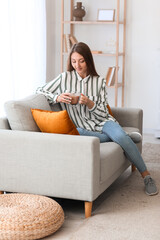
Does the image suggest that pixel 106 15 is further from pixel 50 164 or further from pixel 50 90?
pixel 50 164

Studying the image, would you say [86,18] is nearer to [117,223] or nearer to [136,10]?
[136,10]

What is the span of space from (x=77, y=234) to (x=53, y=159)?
1.65 ft

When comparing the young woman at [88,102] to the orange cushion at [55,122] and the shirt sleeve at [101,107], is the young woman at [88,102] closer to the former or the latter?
the shirt sleeve at [101,107]

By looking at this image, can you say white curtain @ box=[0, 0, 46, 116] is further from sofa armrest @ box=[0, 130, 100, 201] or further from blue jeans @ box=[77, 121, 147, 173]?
sofa armrest @ box=[0, 130, 100, 201]

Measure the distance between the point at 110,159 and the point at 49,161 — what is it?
43cm

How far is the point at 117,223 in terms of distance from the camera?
279 centimetres

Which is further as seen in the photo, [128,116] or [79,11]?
[79,11]

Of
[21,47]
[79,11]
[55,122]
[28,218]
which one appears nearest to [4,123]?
[55,122]

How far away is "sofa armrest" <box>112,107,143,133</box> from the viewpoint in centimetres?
402

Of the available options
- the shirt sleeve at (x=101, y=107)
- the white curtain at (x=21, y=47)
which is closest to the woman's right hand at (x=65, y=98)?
the shirt sleeve at (x=101, y=107)

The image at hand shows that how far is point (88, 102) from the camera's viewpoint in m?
3.39

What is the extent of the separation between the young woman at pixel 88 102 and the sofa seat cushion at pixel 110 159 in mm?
84

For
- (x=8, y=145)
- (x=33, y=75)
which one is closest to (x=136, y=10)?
(x=33, y=75)

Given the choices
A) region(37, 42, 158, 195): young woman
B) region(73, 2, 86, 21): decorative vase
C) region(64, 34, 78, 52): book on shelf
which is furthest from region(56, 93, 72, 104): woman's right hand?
region(73, 2, 86, 21): decorative vase
